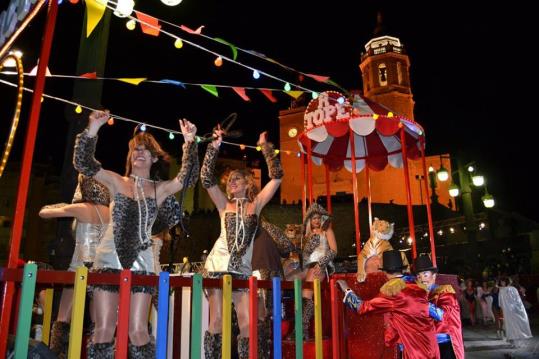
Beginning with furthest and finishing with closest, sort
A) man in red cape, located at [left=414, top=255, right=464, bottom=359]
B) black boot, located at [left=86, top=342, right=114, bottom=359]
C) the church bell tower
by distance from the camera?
the church bell tower → man in red cape, located at [left=414, top=255, right=464, bottom=359] → black boot, located at [left=86, top=342, right=114, bottom=359]

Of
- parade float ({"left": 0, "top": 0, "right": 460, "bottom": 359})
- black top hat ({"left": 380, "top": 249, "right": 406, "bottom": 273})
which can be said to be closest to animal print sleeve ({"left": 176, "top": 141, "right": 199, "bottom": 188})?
parade float ({"left": 0, "top": 0, "right": 460, "bottom": 359})

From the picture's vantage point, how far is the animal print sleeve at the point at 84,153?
305 centimetres

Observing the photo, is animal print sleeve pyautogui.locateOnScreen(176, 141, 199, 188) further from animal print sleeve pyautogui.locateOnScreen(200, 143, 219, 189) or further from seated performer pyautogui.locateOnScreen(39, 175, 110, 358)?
seated performer pyautogui.locateOnScreen(39, 175, 110, 358)

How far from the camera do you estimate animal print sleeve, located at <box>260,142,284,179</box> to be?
14.3ft

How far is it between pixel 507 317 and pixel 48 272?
12182 mm

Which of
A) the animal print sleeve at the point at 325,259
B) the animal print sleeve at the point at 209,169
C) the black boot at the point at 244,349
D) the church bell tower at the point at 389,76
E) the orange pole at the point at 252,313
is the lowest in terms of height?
the black boot at the point at 244,349

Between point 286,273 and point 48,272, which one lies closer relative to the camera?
point 48,272

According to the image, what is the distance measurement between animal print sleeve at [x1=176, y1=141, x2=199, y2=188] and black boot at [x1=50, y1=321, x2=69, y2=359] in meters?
1.82

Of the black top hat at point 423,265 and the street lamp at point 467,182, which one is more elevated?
the street lamp at point 467,182

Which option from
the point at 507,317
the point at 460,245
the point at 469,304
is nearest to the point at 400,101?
the point at 460,245

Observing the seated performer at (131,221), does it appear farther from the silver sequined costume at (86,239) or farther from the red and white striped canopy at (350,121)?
the red and white striped canopy at (350,121)

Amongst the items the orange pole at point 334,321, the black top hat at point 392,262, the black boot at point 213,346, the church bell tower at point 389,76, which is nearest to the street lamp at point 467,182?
the black top hat at point 392,262

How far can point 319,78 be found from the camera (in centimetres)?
579

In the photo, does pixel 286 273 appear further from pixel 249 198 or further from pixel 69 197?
pixel 69 197
